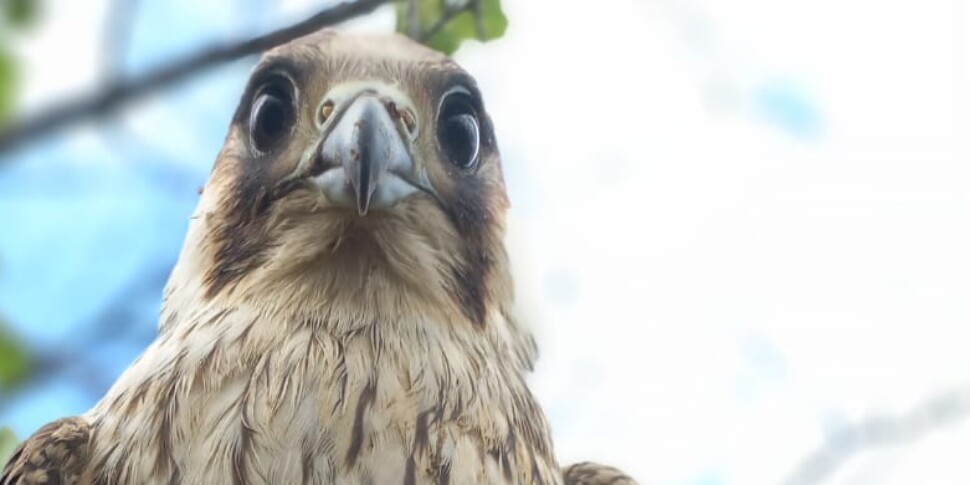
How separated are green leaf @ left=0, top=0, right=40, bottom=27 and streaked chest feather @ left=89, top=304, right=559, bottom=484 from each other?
0.73 metres

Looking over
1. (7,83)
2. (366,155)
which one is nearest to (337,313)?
(366,155)

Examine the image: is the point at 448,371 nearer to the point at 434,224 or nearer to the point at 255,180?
the point at 434,224

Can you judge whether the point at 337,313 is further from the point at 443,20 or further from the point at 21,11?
the point at 21,11

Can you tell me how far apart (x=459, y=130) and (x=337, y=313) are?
0.55 metres

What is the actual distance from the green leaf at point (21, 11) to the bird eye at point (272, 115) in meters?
0.52

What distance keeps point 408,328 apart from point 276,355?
30cm

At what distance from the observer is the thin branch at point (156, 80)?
2688 mm

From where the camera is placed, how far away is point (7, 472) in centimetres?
293

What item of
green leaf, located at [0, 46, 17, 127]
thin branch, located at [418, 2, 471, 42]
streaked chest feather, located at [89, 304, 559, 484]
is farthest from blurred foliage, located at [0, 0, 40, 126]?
thin branch, located at [418, 2, 471, 42]

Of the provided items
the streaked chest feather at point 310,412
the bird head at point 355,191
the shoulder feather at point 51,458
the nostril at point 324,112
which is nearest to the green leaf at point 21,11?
the bird head at point 355,191

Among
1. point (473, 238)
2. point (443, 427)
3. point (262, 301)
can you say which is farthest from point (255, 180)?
point (443, 427)

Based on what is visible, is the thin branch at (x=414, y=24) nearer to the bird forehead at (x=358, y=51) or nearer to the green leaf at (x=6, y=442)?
the bird forehead at (x=358, y=51)

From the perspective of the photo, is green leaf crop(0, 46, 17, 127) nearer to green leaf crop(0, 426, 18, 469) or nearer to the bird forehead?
the bird forehead

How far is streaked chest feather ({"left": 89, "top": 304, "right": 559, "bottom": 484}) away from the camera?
2789mm
